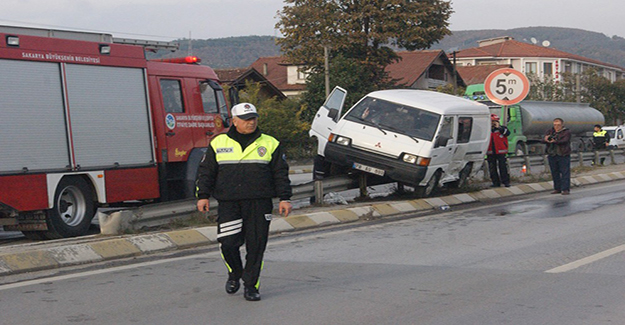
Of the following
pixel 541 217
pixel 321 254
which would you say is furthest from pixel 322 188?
pixel 321 254

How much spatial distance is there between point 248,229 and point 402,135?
8205mm

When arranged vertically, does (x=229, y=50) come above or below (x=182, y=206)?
above

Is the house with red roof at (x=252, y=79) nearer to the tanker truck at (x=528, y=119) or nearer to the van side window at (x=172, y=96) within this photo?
the tanker truck at (x=528, y=119)

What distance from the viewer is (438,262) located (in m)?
8.45

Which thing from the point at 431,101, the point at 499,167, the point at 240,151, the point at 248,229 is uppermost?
the point at 431,101

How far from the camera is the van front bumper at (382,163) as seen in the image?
46.2ft

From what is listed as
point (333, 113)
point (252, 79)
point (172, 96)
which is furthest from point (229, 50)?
point (172, 96)

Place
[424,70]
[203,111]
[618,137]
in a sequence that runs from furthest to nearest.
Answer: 1. [424,70]
2. [618,137]
3. [203,111]

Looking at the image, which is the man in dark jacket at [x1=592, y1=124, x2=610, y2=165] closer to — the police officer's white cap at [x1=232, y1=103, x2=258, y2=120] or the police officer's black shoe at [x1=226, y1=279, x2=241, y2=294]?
the police officer's black shoe at [x1=226, y1=279, x2=241, y2=294]

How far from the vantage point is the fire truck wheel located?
10641mm

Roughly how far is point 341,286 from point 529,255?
2730 millimetres

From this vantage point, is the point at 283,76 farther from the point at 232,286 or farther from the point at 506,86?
the point at 232,286

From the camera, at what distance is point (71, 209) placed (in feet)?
36.3

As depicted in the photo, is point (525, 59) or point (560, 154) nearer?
point (560, 154)
